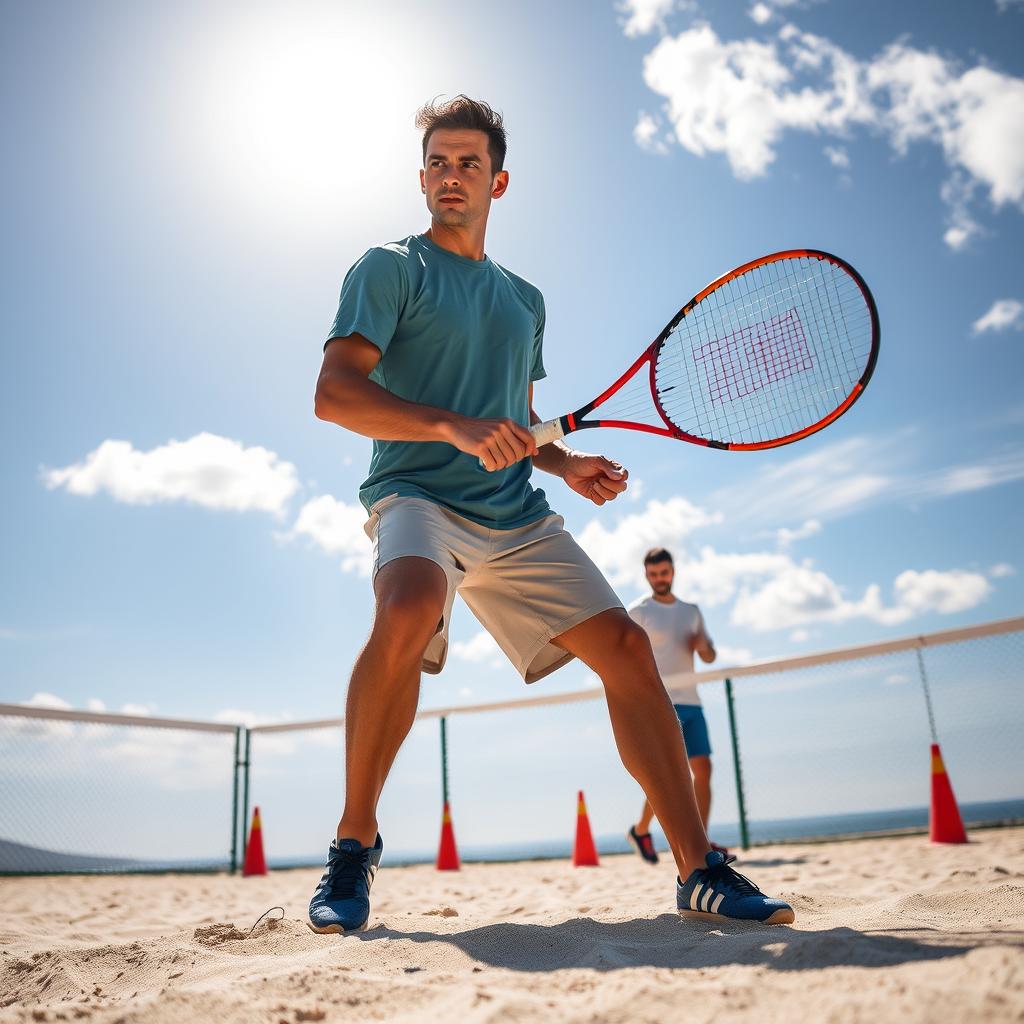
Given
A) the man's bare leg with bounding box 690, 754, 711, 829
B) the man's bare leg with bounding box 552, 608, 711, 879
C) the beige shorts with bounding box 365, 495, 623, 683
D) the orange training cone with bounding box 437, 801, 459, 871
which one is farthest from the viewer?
the orange training cone with bounding box 437, 801, 459, 871

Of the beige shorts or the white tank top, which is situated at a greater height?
the white tank top

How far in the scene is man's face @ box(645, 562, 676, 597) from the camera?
5.86 m

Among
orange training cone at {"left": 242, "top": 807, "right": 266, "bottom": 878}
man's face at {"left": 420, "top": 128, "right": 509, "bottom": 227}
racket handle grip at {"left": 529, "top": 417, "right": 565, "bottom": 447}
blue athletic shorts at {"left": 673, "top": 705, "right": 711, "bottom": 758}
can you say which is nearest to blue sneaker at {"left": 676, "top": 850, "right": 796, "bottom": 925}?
racket handle grip at {"left": 529, "top": 417, "right": 565, "bottom": 447}

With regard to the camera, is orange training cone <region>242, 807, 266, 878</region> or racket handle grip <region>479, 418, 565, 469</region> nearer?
racket handle grip <region>479, 418, 565, 469</region>

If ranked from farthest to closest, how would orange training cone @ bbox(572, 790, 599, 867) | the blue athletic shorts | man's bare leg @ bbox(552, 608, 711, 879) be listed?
1. orange training cone @ bbox(572, 790, 599, 867)
2. the blue athletic shorts
3. man's bare leg @ bbox(552, 608, 711, 879)

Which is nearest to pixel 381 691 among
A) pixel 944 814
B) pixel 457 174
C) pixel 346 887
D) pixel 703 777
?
pixel 346 887

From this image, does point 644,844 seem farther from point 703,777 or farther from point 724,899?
point 724,899

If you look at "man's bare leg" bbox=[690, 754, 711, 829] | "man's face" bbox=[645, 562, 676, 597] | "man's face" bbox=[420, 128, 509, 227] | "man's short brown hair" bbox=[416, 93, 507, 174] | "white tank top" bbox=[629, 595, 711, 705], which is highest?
"man's short brown hair" bbox=[416, 93, 507, 174]

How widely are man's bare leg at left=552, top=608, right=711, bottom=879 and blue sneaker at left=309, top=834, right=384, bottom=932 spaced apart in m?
0.73

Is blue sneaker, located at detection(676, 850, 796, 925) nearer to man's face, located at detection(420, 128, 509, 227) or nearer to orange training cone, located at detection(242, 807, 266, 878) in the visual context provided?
man's face, located at detection(420, 128, 509, 227)

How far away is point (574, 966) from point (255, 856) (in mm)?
5953

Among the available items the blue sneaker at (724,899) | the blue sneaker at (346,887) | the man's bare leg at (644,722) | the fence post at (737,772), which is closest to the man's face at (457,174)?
the man's bare leg at (644,722)

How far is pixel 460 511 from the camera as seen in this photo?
249 centimetres

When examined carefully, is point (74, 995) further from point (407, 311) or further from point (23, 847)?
point (23, 847)
